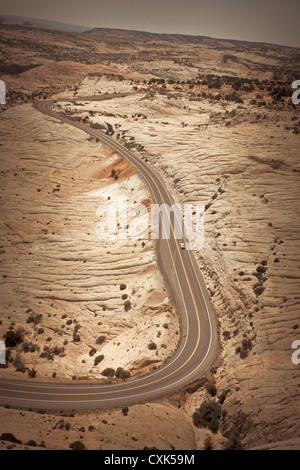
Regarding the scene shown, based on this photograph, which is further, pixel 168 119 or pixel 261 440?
pixel 168 119

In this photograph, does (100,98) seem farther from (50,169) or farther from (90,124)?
(50,169)

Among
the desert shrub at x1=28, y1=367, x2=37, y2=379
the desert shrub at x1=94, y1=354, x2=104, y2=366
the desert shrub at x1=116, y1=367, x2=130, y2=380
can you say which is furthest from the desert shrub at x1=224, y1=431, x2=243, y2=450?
the desert shrub at x1=28, y1=367, x2=37, y2=379

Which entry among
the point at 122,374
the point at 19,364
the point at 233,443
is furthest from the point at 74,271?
the point at 233,443

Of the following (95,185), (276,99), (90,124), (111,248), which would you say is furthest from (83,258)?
(276,99)

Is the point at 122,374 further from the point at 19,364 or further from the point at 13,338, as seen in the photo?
the point at 13,338

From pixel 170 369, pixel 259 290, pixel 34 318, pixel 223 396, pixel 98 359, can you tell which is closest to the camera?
pixel 223 396

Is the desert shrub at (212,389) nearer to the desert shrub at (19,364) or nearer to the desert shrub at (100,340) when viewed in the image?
the desert shrub at (100,340)

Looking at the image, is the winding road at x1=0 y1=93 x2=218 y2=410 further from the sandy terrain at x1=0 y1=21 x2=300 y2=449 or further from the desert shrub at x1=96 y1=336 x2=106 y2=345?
the desert shrub at x1=96 y1=336 x2=106 y2=345
